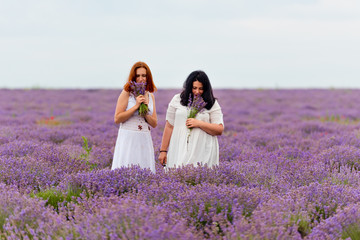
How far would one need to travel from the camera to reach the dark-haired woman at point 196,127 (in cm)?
421

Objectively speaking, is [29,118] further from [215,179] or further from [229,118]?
[215,179]

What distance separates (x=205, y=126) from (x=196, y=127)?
5.4 inches

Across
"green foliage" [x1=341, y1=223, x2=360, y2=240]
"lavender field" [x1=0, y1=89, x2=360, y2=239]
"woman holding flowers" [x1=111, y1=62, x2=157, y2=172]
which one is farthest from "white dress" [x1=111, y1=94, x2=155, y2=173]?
"green foliage" [x1=341, y1=223, x2=360, y2=240]

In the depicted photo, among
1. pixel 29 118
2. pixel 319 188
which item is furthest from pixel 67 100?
pixel 319 188

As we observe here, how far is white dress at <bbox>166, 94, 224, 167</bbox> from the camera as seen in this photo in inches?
166

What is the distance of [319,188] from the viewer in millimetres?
3441

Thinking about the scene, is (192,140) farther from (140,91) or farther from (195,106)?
(140,91)

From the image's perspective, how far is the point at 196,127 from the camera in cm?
422

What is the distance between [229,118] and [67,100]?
948 centimetres

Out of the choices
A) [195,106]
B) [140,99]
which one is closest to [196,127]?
[195,106]
